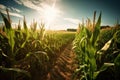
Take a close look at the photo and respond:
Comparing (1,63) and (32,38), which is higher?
(32,38)

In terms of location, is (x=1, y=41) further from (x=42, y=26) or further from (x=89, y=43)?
(x=89, y=43)

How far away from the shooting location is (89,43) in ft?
6.33

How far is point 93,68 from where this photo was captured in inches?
77.5

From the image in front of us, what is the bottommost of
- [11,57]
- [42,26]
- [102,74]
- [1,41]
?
[102,74]

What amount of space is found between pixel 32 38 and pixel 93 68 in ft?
6.17

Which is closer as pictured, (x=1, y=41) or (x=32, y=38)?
(x=1, y=41)

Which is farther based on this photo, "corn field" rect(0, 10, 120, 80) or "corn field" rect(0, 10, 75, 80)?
"corn field" rect(0, 10, 75, 80)

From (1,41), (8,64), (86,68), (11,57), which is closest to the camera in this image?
(11,57)

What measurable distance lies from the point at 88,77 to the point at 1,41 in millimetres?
1794

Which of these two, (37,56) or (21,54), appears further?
(21,54)

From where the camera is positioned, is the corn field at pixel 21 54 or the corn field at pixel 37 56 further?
the corn field at pixel 21 54

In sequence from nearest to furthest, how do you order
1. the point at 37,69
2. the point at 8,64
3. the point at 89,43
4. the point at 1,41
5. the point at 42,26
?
the point at 89,43
the point at 8,64
the point at 1,41
the point at 37,69
the point at 42,26

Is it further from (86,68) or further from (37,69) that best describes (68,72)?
(86,68)

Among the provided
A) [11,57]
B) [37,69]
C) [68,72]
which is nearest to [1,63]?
[11,57]
